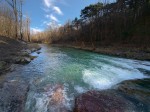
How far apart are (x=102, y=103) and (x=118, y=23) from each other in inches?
1679

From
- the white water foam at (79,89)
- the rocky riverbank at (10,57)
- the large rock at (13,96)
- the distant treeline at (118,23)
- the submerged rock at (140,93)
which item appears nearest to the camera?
the large rock at (13,96)

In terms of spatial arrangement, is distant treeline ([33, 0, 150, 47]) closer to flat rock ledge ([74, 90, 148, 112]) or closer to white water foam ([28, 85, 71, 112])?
flat rock ledge ([74, 90, 148, 112])

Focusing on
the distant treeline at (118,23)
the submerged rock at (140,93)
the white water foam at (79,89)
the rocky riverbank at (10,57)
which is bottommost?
the submerged rock at (140,93)

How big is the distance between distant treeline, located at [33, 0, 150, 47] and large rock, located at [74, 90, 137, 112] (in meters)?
25.5

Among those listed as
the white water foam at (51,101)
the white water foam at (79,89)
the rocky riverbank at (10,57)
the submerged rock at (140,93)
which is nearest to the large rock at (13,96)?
the white water foam at (51,101)

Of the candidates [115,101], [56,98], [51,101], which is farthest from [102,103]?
[51,101]

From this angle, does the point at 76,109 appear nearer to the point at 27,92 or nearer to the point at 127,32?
the point at 27,92

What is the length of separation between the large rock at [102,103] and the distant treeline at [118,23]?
25.5 meters

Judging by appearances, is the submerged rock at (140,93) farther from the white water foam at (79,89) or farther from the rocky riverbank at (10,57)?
the rocky riverbank at (10,57)

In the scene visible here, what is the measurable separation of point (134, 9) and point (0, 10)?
129 ft

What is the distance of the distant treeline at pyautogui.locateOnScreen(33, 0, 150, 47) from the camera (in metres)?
37.4

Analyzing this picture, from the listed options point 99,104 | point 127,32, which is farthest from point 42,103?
point 127,32

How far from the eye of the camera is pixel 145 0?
135 ft

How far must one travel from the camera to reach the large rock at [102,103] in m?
6.37
